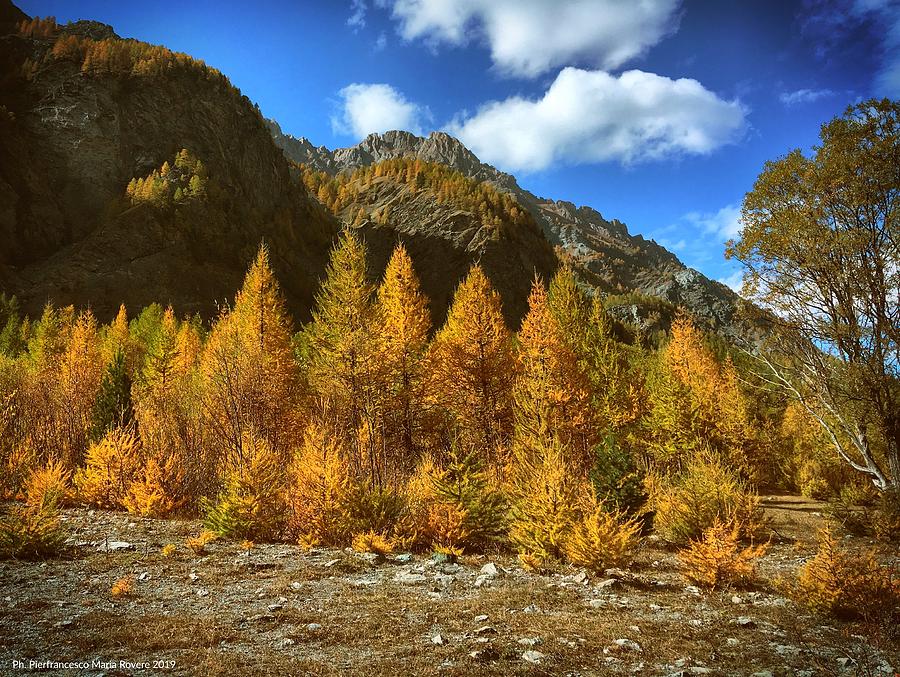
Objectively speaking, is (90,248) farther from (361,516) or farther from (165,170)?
(361,516)

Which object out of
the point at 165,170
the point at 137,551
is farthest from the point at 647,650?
the point at 165,170

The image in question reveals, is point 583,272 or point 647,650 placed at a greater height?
point 583,272

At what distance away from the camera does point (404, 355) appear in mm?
18625

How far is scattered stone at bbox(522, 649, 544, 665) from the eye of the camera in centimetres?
502

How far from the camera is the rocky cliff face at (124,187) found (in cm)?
5872

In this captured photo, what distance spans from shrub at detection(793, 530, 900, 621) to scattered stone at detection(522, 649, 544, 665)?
5.02m

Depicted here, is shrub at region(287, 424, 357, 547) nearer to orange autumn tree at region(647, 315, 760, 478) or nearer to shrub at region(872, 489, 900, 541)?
shrub at region(872, 489, 900, 541)

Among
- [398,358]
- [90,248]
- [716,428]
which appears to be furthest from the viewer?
[90,248]

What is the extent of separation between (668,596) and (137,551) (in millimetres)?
11137

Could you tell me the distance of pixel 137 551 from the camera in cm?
997

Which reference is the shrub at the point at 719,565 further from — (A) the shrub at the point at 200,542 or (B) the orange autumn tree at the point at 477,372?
(A) the shrub at the point at 200,542

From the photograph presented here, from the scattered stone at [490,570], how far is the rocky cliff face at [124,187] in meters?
58.5

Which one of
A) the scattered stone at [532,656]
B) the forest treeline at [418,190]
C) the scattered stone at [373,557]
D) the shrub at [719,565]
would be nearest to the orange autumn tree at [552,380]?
the shrub at [719,565]

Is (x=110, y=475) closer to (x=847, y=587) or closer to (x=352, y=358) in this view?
(x=352, y=358)
